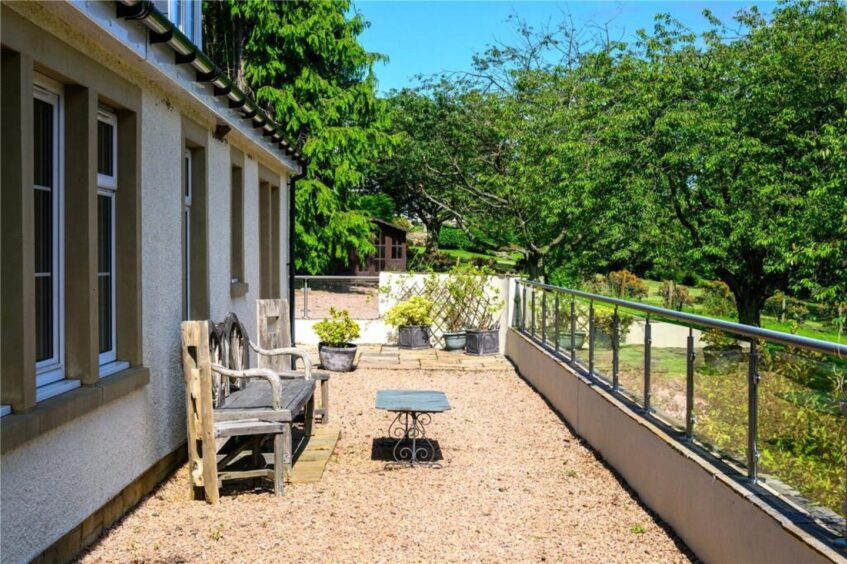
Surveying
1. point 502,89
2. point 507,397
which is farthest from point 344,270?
point 507,397

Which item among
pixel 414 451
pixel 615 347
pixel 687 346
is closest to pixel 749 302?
pixel 615 347

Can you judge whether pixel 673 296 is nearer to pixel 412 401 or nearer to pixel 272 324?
pixel 272 324

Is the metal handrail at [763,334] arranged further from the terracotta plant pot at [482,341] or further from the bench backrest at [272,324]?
the terracotta plant pot at [482,341]

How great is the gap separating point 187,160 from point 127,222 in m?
2.05

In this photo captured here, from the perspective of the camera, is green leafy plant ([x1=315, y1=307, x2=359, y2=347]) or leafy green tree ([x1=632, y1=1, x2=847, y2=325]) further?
leafy green tree ([x1=632, y1=1, x2=847, y2=325])

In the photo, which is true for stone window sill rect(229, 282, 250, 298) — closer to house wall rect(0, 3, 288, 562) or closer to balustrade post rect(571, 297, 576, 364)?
house wall rect(0, 3, 288, 562)

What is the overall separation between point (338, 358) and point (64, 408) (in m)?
9.33

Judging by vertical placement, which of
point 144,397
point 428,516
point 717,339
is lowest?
point 428,516

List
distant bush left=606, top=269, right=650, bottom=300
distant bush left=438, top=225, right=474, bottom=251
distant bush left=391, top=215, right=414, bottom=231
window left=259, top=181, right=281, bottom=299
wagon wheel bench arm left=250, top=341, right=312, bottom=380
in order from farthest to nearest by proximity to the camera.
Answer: distant bush left=438, top=225, right=474, bottom=251, distant bush left=391, top=215, right=414, bottom=231, distant bush left=606, top=269, right=650, bottom=300, window left=259, top=181, right=281, bottom=299, wagon wheel bench arm left=250, top=341, right=312, bottom=380

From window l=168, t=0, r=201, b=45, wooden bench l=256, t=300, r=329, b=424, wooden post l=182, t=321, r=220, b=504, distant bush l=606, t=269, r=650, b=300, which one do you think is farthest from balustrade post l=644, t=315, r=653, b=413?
distant bush l=606, t=269, r=650, b=300

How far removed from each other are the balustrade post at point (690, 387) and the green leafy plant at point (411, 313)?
35.0 feet

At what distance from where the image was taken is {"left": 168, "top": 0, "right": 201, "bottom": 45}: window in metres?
7.89

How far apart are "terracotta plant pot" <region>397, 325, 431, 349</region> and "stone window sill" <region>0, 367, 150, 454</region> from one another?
10612mm

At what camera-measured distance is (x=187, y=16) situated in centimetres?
839
